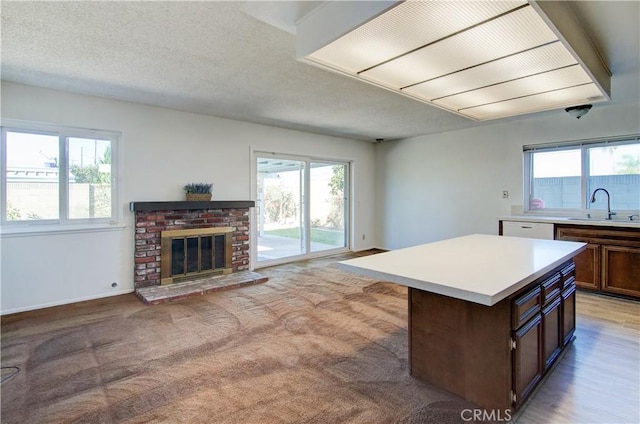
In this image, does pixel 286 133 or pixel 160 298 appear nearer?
pixel 160 298

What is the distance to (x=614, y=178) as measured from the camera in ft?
14.1

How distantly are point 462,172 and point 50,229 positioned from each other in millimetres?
6119

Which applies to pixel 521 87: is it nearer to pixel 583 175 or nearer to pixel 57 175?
pixel 583 175

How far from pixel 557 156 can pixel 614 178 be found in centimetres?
74

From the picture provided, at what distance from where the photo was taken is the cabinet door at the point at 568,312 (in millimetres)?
2418

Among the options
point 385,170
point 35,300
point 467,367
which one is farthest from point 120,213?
point 385,170

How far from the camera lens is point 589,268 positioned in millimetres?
3947

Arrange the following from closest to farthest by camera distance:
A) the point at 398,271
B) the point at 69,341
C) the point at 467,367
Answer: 1. the point at 398,271
2. the point at 467,367
3. the point at 69,341

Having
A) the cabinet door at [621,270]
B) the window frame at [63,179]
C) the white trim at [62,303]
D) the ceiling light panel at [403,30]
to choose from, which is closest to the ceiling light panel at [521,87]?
the ceiling light panel at [403,30]

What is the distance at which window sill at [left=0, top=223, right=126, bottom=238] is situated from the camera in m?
3.41

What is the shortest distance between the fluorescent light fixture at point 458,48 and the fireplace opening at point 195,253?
329cm

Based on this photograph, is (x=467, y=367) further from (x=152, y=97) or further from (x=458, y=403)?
(x=152, y=97)

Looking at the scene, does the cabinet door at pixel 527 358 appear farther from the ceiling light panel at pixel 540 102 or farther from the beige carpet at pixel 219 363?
the ceiling light panel at pixel 540 102
